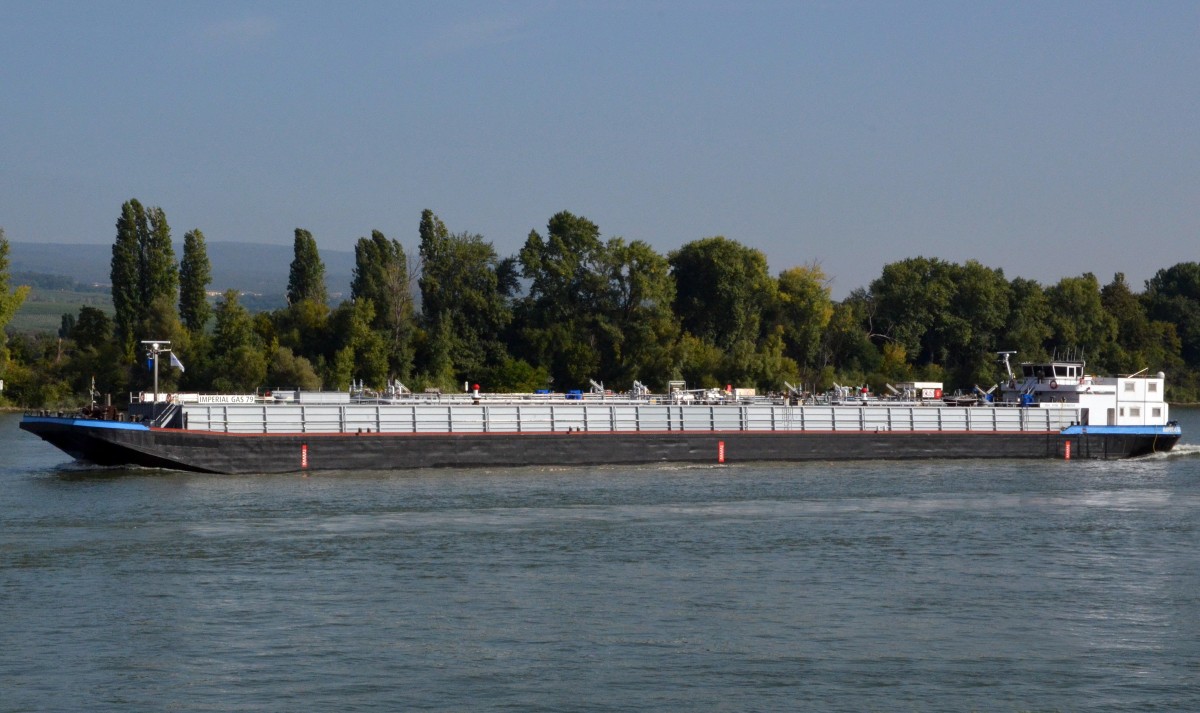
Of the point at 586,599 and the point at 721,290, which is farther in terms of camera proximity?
the point at 721,290

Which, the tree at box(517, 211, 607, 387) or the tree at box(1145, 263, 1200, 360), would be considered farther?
the tree at box(1145, 263, 1200, 360)

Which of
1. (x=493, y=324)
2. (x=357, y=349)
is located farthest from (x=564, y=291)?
(x=357, y=349)

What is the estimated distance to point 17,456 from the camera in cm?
6138

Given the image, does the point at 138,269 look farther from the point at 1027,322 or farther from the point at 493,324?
the point at 1027,322

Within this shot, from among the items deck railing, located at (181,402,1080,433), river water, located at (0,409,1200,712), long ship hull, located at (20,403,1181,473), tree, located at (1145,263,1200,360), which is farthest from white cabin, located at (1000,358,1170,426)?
tree, located at (1145,263,1200,360)

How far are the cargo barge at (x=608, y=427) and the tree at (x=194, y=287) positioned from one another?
37.8 meters

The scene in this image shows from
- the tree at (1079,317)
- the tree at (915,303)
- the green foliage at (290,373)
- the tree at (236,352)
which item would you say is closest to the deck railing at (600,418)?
the green foliage at (290,373)

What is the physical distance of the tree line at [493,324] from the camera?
3794 inches

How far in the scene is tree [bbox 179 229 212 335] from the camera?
99.8 meters

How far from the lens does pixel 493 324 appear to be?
10350cm

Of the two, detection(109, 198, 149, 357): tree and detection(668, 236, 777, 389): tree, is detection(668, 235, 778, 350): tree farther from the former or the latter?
detection(109, 198, 149, 357): tree

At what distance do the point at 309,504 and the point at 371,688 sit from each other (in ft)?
68.9

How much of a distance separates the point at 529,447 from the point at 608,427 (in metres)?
4.41

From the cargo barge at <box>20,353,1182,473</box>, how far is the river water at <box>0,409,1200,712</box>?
341 cm
